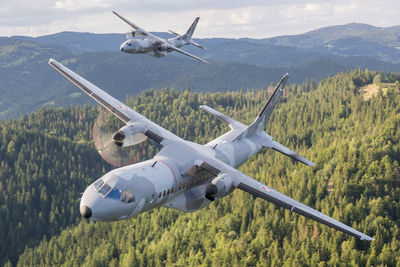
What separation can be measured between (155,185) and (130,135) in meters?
8.72

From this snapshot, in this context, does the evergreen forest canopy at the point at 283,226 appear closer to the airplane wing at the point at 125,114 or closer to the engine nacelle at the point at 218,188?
the airplane wing at the point at 125,114

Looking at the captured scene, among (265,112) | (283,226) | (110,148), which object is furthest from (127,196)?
(283,226)

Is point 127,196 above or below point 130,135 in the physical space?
below

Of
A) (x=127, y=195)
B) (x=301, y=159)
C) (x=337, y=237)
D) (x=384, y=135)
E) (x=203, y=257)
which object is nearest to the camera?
(x=127, y=195)

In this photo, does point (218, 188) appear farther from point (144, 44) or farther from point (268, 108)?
point (144, 44)

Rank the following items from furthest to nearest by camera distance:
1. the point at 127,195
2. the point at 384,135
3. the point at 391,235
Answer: the point at 384,135, the point at 391,235, the point at 127,195

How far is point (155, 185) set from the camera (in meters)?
35.1

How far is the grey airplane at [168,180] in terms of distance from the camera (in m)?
32.0

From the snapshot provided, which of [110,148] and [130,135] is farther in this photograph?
[130,135]

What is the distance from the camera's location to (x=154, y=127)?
46406 millimetres

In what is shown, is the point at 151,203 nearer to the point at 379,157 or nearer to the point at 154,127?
the point at 154,127

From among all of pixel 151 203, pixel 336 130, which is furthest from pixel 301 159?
pixel 336 130

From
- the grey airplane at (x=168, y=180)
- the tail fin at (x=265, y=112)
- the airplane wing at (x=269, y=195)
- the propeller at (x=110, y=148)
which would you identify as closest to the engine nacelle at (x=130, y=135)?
the grey airplane at (x=168, y=180)

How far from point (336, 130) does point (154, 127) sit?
169539 mm
